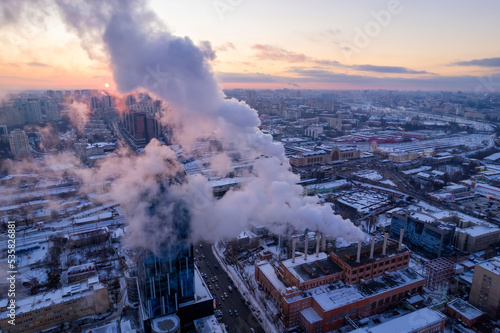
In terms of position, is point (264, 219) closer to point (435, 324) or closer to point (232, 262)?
point (232, 262)

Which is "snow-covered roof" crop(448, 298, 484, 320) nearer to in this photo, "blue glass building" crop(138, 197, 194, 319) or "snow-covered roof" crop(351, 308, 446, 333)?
"snow-covered roof" crop(351, 308, 446, 333)

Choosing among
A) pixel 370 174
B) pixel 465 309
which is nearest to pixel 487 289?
pixel 465 309

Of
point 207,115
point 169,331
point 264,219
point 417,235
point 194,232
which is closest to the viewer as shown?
point 169,331

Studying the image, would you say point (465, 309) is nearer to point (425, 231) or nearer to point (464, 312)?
point (464, 312)

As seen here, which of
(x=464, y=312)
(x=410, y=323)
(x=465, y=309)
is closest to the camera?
(x=410, y=323)

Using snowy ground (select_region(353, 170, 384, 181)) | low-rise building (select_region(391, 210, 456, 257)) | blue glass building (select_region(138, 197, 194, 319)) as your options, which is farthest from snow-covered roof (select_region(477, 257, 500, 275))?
snowy ground (select_region(353, 170, 384, 181))

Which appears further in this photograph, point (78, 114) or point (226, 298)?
point (78, 114)

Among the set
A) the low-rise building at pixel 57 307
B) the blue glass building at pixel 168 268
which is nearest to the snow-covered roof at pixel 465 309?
the blue glass building at pixel 168 268

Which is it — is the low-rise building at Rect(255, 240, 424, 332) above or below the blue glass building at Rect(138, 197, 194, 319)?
below

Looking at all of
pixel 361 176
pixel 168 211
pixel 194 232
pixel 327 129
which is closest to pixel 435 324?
pixel 194 232

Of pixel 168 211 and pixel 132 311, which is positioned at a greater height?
pixel 168 211

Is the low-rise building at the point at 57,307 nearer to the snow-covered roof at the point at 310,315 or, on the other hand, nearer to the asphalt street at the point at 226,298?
the asphalt street at the point at 226,298
